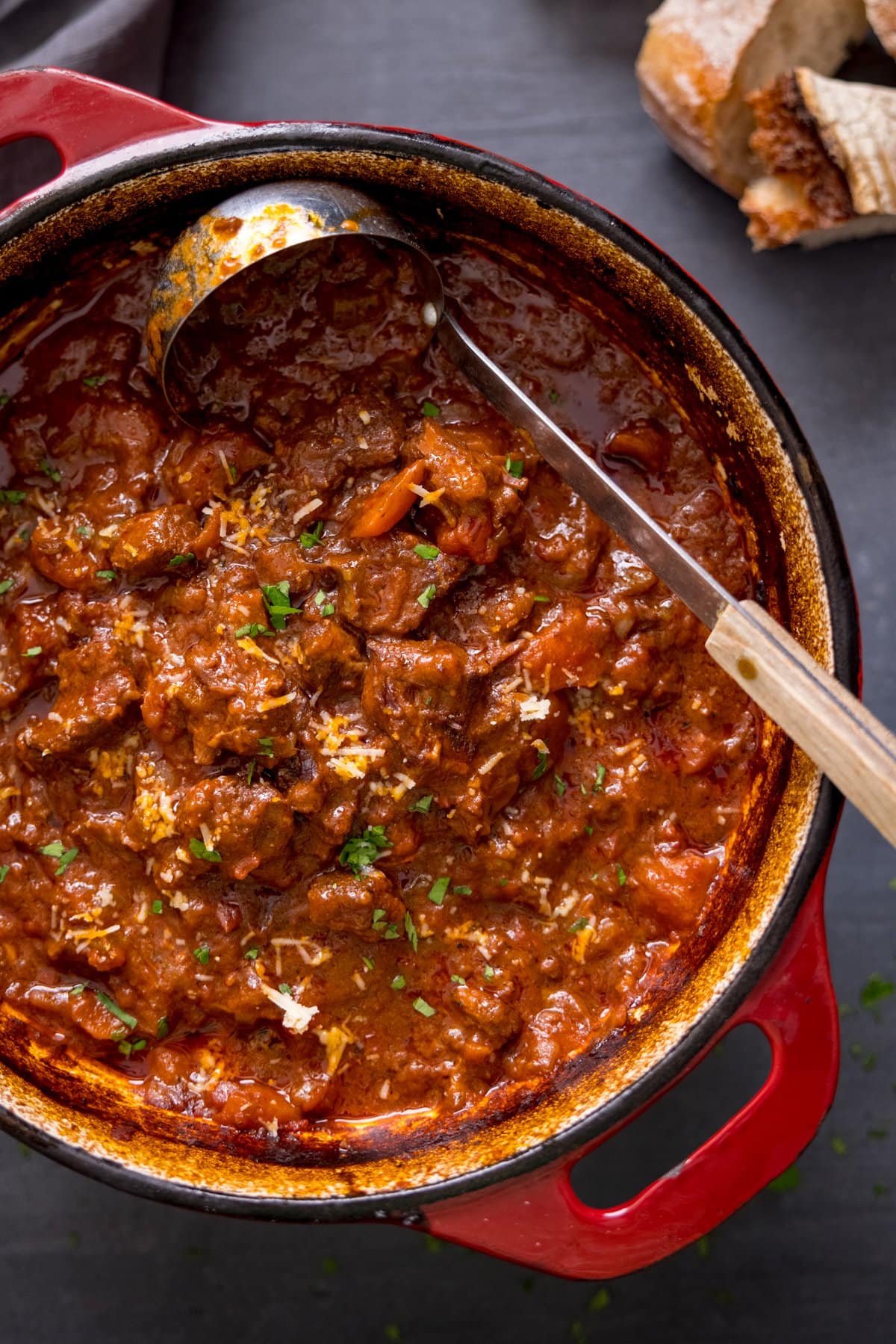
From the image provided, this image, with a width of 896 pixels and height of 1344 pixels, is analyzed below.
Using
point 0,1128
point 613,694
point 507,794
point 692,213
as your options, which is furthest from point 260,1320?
point 692,213

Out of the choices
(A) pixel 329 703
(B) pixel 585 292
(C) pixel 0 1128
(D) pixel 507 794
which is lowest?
(C) pixel 0 1128

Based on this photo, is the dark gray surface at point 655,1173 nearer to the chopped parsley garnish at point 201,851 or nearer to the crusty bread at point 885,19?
the crusty bread at point 885,19

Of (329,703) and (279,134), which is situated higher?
(279,134)

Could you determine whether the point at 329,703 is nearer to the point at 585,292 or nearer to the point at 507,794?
the point at 507,794

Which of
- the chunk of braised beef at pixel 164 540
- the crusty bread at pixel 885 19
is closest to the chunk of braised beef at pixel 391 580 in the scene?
the chunk of braised beef at pixel 164 540

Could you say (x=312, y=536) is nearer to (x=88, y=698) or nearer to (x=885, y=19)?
(x=88, y=698)

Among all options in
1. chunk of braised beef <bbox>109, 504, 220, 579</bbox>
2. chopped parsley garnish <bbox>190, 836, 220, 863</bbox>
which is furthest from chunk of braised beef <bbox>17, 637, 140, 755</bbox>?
chopped parsley garnish <bbox>190, 836, 220, 863</bbox>

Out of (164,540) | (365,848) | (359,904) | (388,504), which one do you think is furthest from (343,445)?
(359,904)
